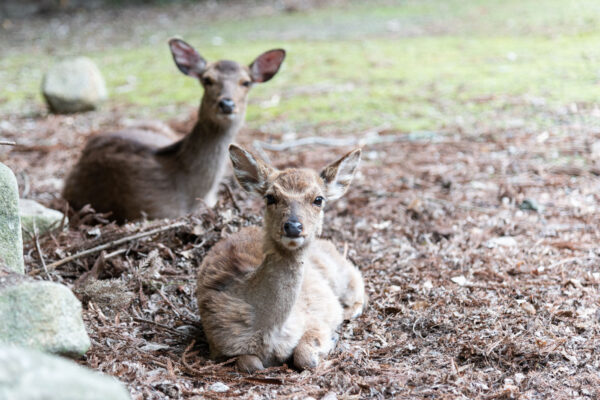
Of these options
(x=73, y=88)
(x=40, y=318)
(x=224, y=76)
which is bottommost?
(x=73, y=88)

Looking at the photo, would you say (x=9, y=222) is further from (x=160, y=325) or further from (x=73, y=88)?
(x=73, y=88)

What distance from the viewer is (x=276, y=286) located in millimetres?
4152

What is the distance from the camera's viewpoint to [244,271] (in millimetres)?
4434

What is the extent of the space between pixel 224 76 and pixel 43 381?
16.1 feet

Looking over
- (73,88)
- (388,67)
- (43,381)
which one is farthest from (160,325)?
(388,67)

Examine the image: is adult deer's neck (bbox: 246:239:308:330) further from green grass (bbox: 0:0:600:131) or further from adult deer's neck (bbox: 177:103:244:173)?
green grass (bbox: 0:0:600:131)

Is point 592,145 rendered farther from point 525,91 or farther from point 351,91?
point 351,91

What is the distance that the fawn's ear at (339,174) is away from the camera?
4.48m

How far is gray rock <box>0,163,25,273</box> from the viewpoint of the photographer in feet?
12.1

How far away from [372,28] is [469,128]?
28.8ft

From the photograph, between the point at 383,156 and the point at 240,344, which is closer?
the point at 240,344

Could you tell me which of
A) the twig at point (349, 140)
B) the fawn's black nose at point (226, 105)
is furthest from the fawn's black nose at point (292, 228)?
the twig at point (349, 140)

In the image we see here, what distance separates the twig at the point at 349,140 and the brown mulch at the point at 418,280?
52 cm

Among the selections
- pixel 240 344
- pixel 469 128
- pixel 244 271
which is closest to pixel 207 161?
pixel 244 271
